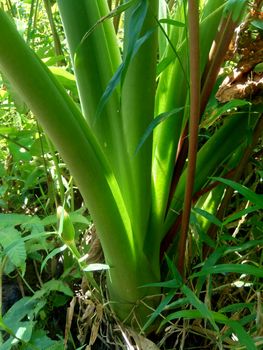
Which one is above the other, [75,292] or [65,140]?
[65,140]

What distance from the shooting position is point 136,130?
0.71m

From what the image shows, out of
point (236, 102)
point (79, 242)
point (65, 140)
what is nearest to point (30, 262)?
point (79, 242)

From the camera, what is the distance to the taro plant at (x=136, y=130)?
608 millimetres

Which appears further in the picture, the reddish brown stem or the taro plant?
the taro plant

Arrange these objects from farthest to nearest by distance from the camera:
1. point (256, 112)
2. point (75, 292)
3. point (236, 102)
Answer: point (75, 292)
point (256, 112)
point (236, 102)

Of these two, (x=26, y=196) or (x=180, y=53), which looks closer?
(x=180, y=53)

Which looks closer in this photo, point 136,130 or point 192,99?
point 192,99

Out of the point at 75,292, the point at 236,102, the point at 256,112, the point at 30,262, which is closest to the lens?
the point at 236,102

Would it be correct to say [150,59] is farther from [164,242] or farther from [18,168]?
[18,168]

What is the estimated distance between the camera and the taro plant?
608mm

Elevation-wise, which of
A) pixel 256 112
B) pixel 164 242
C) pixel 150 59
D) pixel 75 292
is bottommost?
pixel 75 292

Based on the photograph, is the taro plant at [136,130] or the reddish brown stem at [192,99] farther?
the taro plant at [136,130]

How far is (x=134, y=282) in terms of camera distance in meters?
0.75

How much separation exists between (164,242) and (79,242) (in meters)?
0.23
